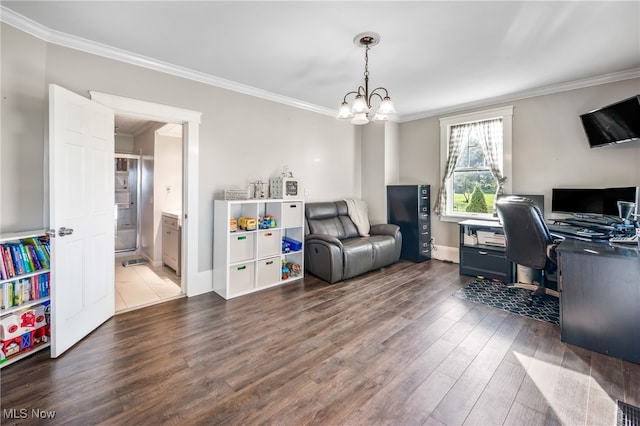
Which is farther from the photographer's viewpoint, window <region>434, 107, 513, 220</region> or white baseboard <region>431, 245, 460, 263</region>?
white baseboard <region>431, 245, 460, 263</region>

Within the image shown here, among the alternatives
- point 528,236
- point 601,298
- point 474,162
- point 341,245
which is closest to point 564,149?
point 474,162

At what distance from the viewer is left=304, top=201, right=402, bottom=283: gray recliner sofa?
3.78 metres

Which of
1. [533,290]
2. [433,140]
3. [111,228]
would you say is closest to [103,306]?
[111,228]

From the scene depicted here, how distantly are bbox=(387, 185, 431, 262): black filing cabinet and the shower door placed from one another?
511 centimetres

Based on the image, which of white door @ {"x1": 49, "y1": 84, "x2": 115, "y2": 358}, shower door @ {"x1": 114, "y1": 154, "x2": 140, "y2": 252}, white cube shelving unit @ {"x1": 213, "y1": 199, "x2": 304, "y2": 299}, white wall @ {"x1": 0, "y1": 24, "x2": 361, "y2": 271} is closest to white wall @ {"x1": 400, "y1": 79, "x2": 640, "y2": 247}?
white wall @ {"x1": 0, "y1": 24, "x2": 361, "y2": 271}

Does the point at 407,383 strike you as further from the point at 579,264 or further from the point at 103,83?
the point at 103,83

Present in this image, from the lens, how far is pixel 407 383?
1824mm

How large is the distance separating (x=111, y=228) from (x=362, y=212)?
3.61 metres

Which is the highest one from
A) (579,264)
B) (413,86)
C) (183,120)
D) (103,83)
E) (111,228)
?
(413,86)

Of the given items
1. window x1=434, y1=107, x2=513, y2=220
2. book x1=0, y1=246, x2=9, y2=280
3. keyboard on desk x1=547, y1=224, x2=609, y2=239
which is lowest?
book x1=0, y1=246, x2=9, y2=280

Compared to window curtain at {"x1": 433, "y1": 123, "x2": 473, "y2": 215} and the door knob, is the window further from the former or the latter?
A: the door knob

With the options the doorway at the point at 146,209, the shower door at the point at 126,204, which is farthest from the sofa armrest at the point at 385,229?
the shower door at the point at 126,204

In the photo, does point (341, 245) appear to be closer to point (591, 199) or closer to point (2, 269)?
point (591, 199)

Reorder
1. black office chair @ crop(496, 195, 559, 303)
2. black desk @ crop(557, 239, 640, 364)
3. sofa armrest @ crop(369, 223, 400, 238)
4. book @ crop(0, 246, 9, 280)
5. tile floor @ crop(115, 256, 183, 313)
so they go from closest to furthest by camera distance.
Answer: book @ crop(0, 246, 9, 280) < black desk @ crop(557, 239, 640, 364) < black office chair @ crop(496, 195, 559, 303) < tile floor @ crop(115, 256, 183, 313) < sofa armrest @ crop(369, 223, 400, 238)
